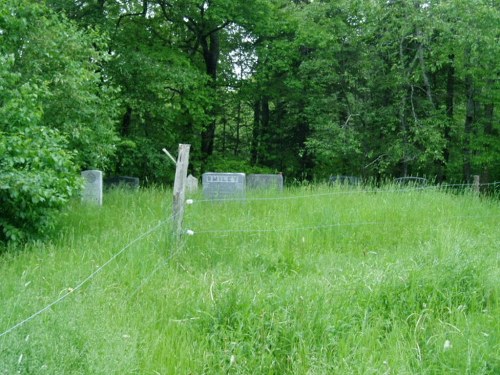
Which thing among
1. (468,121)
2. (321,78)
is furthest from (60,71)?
(468,121)

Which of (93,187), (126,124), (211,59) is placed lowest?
(93,187)

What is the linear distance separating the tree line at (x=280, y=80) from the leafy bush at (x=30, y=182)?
2755mm

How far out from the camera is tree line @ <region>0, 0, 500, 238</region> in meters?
10.7

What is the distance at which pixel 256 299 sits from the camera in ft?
14.6

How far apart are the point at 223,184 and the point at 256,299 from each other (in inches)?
225

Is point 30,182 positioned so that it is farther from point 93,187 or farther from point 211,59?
point 211,59

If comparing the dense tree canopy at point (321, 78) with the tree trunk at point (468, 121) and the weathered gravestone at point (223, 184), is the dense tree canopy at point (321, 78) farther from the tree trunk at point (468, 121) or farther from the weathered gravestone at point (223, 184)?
the weathered gravestone at point (223, 184)

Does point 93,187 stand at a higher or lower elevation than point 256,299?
higher

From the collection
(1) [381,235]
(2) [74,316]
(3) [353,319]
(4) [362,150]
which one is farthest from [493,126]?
(2) [74,316]

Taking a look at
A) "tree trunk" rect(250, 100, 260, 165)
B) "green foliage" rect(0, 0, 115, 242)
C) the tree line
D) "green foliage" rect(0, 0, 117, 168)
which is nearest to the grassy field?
"green foliage" rect(0, 0, 115, 242)

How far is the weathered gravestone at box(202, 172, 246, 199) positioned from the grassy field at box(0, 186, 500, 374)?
2309 millimetres

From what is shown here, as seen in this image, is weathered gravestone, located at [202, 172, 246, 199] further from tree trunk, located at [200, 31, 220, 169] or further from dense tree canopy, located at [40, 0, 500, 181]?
tree trunk, located at [200, 31, 220, 169]

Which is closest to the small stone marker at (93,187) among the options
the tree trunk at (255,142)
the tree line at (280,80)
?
the tree line at (280,80)

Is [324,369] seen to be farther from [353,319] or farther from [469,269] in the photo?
[469,269]
